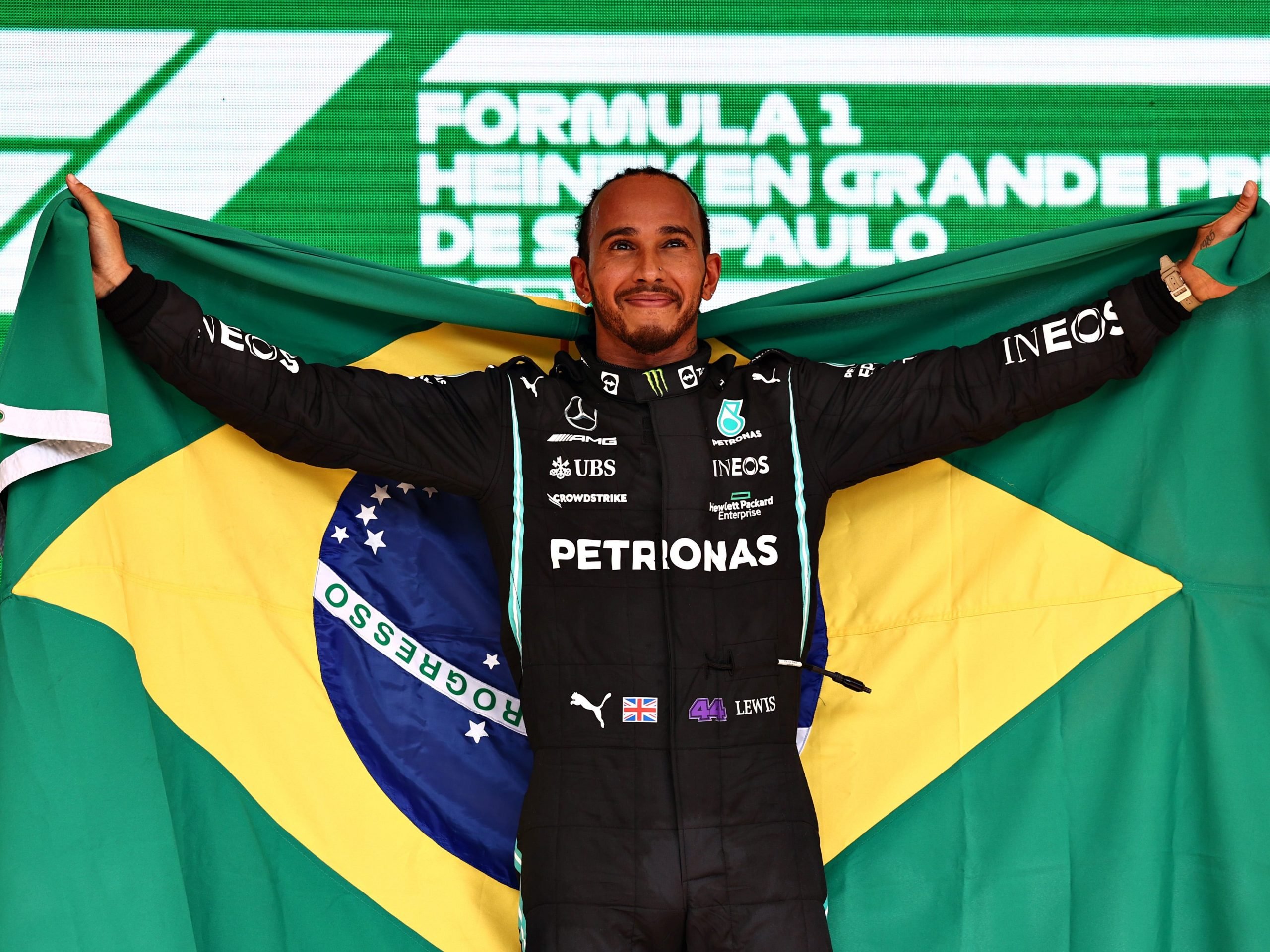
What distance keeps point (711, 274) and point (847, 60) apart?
909mm

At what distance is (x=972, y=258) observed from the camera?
93.7 inches

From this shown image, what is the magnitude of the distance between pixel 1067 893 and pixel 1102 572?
51 centimetres

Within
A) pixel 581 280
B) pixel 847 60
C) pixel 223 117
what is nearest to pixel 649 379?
pixel 581 280

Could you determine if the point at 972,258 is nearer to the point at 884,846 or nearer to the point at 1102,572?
the point at 1102,572

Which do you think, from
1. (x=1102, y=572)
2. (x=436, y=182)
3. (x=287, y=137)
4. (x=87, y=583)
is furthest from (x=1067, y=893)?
(x=287, y=137)

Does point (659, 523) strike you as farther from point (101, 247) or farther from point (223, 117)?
point (223, 117)

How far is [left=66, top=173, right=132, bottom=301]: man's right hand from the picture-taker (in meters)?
2.00

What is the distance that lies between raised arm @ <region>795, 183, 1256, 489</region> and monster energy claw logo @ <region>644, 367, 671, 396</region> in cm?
21

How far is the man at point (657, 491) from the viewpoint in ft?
6.52

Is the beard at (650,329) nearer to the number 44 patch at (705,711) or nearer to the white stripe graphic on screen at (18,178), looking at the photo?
the number 44 patch at (705,711)

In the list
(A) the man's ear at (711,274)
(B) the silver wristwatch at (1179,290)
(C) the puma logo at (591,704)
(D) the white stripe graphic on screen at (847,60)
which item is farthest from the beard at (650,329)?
(D) the white stripe graphic on screen at (847,60)

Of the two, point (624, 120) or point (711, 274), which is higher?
point (624, 120)

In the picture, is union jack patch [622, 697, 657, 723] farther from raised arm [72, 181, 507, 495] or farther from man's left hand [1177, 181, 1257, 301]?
man's left hand [1177, 181, 1257, 301]

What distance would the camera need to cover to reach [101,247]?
2.00 metres
